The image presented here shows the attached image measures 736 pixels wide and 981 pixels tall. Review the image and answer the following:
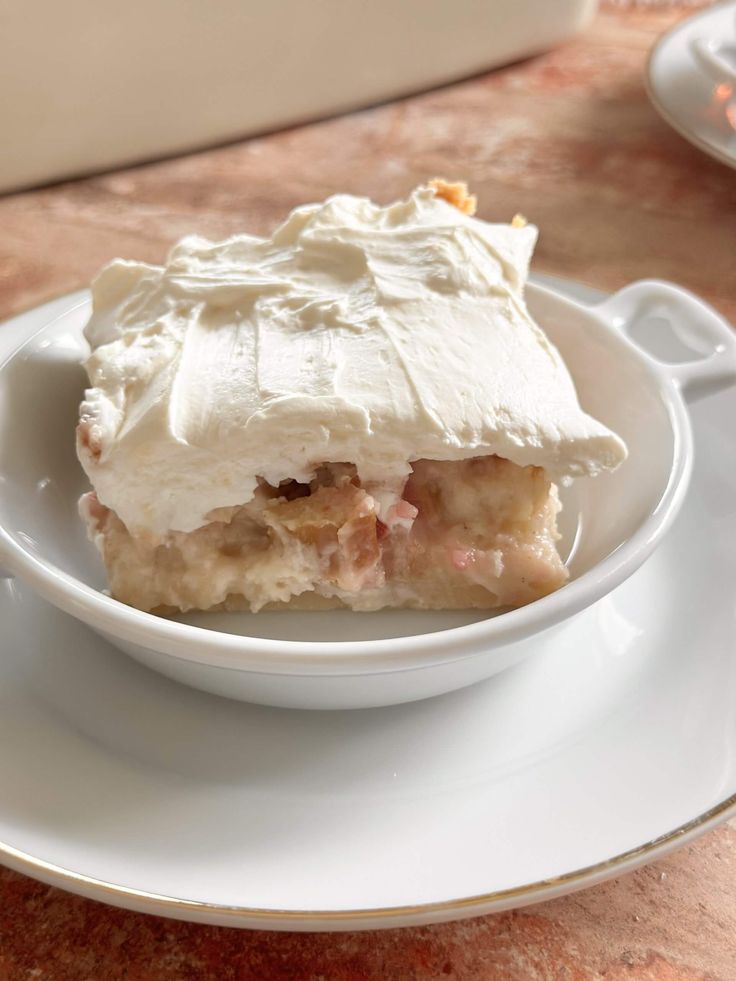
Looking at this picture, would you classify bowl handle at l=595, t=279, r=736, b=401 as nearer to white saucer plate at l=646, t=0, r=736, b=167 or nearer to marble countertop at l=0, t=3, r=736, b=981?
marble countertop at l=0, t=3, r=736, b=981

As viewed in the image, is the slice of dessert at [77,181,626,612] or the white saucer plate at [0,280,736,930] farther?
the slice of dessert at [77,181,626,612]

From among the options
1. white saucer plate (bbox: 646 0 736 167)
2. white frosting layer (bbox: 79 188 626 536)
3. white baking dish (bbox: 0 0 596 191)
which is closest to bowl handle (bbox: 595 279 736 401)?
white frosting layer (bbox: 79 188 626 536)

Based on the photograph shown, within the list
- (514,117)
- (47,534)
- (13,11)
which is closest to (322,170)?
(514,117)

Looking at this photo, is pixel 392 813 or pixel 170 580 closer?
pixel 392 813

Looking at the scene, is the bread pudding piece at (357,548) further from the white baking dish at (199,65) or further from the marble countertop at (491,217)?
the white baking dish at (199,65)

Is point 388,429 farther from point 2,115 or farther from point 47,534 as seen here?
point 2,115

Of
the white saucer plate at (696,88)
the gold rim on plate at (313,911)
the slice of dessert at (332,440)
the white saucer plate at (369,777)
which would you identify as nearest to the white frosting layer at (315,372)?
the slice of dessert at (332,440)
